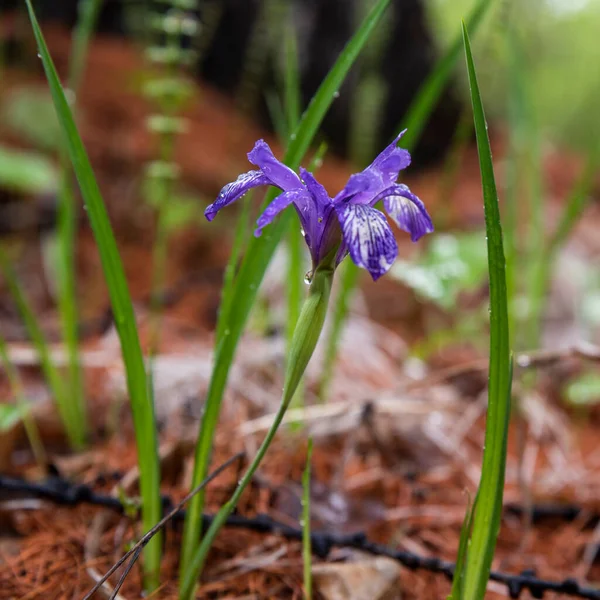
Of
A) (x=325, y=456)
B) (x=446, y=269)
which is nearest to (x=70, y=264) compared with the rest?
(x=325, y=456)

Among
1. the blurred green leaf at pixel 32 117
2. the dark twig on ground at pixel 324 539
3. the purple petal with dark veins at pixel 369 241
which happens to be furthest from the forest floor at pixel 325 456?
the blurred green leaf at pixel 32 117

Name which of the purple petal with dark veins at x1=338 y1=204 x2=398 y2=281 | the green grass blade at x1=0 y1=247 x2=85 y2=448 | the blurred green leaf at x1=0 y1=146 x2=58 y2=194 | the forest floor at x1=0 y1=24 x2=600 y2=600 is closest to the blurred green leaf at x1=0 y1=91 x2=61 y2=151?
the blurred green leaf at x1=0 y1=146 x2=58 y2=194

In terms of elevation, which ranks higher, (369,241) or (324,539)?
(369,241)

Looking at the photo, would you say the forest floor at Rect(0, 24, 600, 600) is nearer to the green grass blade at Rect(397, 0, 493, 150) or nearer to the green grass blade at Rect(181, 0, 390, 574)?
the green grass blade at Rect(181, 0, 390, 574)

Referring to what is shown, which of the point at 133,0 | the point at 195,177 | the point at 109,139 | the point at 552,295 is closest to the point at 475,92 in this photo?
the point at 552,295

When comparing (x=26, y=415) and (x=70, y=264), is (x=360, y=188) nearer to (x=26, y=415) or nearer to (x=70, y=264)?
(x=70, y=264)

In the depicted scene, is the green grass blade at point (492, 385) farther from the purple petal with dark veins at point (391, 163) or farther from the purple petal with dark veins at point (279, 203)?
the purple petal with dark veins at point (279, 203)
